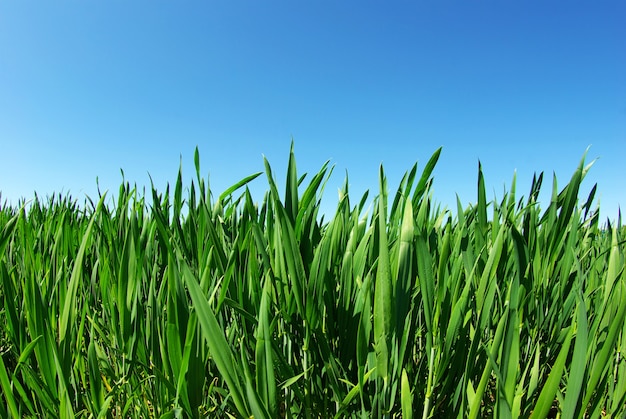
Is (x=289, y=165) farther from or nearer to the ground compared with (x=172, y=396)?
farther from the ground

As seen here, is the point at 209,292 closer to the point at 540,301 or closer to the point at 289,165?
the point at 289,165

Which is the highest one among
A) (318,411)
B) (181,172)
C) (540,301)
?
(181,172)

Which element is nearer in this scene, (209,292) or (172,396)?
(172,396)

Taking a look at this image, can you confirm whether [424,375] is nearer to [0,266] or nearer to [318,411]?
[318,411]

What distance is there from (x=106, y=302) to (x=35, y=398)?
17cm

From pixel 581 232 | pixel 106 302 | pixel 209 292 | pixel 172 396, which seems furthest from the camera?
pixel 581 232

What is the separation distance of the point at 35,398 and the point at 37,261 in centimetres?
30

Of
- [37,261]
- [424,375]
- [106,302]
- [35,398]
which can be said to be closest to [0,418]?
[35,398]

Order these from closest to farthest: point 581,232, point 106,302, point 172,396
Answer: point 172,396 < point 106,302 < point 581,232

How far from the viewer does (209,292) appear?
59cm

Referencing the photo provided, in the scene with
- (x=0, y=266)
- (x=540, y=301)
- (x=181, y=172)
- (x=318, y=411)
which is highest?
(x=181, y=172)

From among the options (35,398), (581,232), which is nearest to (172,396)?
(35,398)

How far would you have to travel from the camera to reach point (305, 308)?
0.49 m

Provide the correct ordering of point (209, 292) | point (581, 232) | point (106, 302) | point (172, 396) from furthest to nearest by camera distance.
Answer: point (581, 232) → point (106, 302) → point (209, 292) → point (172, 396)
